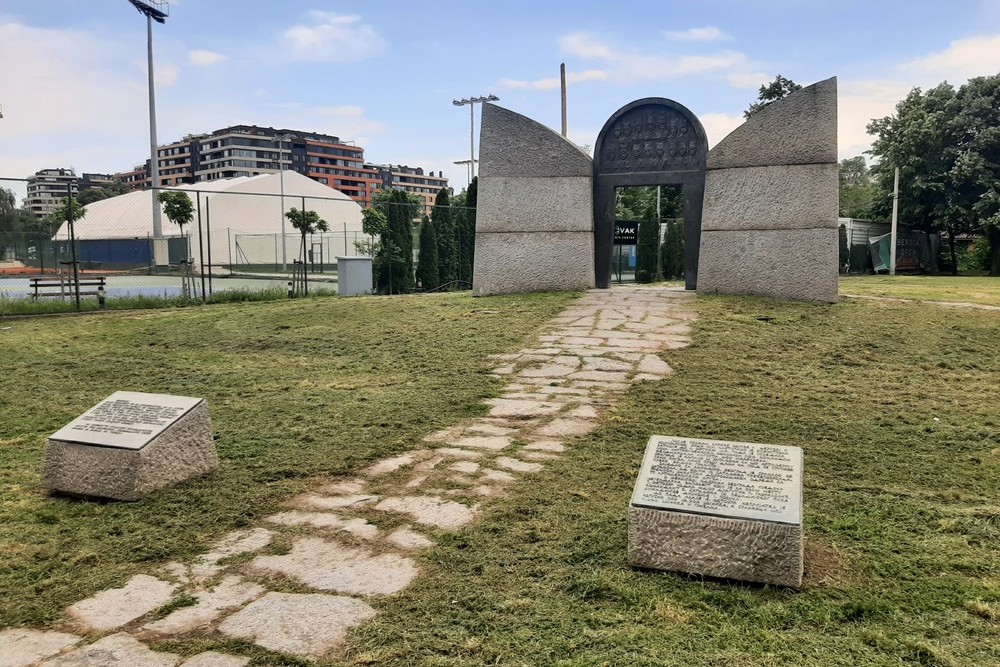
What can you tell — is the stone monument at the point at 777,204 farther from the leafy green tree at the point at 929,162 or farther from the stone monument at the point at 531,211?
the leafy green tree at the point at 929,162

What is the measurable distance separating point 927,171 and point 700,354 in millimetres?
26120

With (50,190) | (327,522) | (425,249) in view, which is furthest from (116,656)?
(425,249)

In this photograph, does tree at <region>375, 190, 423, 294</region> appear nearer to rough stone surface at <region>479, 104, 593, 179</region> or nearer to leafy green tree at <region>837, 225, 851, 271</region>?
rough stone surface at <region>479, 104, 593, 179</region>

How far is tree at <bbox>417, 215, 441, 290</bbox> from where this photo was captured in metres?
17.8

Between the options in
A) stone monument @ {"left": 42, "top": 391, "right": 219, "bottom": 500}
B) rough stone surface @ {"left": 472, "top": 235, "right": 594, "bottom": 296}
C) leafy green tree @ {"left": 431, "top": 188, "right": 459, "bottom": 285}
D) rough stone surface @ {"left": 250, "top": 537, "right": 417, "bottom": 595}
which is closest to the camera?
rough stone surface @ {"left": 250, "top": 537, "right": 417, "bottom": 595}

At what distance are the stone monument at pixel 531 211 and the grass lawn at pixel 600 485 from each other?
2401 millimetres

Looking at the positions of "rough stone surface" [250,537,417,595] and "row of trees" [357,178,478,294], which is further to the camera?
Answer: "row of trees" [357,178,478,294]

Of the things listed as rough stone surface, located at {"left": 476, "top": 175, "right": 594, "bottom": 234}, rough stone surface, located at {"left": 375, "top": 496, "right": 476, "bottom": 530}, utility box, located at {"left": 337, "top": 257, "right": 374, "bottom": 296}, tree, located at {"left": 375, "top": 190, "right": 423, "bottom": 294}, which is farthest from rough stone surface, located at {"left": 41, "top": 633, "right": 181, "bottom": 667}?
tree, located at {"left": 375, "top": 190, "right": 423, "bottom": 294}

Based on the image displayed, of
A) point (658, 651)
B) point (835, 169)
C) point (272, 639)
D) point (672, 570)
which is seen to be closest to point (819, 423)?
point (672, 570)

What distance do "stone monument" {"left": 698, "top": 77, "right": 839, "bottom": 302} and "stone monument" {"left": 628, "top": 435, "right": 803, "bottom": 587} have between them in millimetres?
6778

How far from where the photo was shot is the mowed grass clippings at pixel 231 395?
3025 millimetres

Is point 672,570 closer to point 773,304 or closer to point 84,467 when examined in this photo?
point 84,467

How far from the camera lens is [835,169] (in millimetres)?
8977

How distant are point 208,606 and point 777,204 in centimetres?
849
